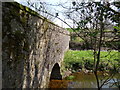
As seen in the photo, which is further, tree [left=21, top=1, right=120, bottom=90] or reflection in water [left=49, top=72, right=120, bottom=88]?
reflection in water [left=49, top=72, right=120, bottom=88]

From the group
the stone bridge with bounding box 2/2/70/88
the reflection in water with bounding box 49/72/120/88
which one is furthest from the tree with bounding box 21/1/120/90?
the reflection in water with bounding box 49/72/120/88

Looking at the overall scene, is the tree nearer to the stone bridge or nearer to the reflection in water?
the stone bridge

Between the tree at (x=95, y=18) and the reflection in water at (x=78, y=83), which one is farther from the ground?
the tree at (x=95, y=18)

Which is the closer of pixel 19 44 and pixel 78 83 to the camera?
pixel 19 44

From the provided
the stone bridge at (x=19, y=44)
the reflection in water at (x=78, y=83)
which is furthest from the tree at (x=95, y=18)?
the reflection in water at (x=78, y=83)

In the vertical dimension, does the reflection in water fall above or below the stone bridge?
below

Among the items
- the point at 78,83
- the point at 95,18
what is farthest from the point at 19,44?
the point at 78,83

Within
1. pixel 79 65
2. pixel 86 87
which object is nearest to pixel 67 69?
pixel 79 65

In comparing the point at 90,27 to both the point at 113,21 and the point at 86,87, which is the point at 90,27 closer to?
the point at 113,21

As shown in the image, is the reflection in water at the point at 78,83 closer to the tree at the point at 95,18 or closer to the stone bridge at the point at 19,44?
the stone bridge at the point at 19,44

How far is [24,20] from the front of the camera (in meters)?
2.21

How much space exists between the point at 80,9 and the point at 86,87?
5.23m

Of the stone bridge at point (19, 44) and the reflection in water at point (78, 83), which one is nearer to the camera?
the stone bridge at point (19, 44)

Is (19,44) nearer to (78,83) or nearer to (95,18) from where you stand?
(95,18)
